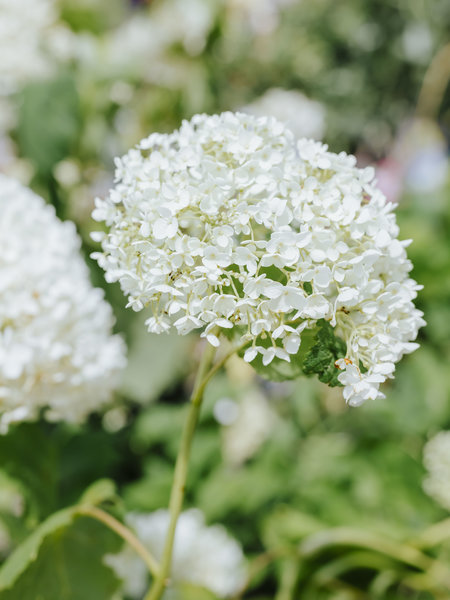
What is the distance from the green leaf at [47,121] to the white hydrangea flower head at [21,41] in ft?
0.42

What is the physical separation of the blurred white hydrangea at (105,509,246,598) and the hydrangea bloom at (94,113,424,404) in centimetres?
44

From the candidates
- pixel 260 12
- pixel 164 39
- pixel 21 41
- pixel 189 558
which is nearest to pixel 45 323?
pixel 189 558

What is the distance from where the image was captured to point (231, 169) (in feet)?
1.46

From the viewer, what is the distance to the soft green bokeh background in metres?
0.87

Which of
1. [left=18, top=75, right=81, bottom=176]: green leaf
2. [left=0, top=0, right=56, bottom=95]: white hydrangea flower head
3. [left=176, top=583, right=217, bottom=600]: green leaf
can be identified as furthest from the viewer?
[left=0, top=0, right=56, bottom=95]: white hydrangea flower head

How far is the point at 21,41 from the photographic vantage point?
1146mm

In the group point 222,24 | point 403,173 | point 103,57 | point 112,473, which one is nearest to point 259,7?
point 403,173

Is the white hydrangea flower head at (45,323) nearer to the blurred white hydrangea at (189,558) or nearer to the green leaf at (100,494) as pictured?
the green leaf at (100,494)

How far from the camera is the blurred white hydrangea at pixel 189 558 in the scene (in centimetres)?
79

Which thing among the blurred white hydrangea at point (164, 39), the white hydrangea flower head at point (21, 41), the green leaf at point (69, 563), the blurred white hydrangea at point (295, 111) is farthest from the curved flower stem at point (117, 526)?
the blurred white hydrangea at point (295, 111)

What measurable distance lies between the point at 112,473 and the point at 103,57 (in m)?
0.75

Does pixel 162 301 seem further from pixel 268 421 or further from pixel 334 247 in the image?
pixel 268 421

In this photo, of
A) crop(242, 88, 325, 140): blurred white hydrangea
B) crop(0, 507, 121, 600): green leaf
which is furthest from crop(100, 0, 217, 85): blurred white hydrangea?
crop(0, 507, 121, 600): green leaf

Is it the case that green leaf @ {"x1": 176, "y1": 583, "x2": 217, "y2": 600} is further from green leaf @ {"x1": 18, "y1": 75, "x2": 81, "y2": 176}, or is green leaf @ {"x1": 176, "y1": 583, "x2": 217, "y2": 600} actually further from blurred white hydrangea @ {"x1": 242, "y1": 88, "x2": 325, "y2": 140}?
blurred white hydrangea @ {"x1": 242, "y1": 88, "x2": 325, "y2": 140}
